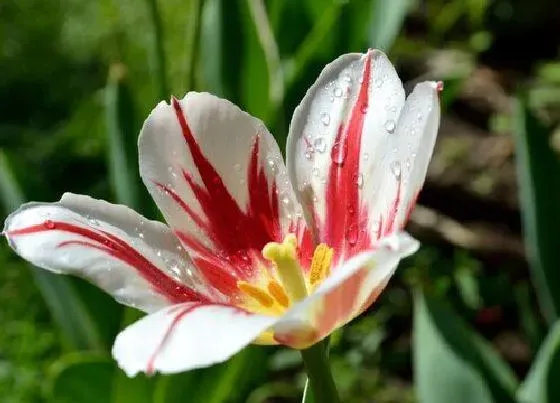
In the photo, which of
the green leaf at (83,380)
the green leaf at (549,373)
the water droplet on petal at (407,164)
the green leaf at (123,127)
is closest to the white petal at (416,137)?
the water droplet on petal at (407,164)

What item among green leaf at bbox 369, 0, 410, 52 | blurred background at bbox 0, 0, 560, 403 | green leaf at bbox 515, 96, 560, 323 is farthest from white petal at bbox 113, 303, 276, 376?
green leaf at bbox 369, 0, 410, 52

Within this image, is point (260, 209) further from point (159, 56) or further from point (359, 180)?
point (159, 56)

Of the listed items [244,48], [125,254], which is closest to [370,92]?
[125,254]

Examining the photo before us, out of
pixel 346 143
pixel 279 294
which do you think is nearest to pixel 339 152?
pixel 346 143

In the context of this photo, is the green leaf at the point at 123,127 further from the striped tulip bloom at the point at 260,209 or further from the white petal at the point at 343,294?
the white petal at the point at 343,294

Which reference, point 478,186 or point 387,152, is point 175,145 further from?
point 478,186

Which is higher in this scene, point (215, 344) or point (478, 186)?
point (215, 344)
